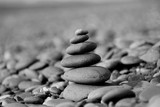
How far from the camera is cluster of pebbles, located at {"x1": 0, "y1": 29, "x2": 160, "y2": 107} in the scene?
4137 millimetres

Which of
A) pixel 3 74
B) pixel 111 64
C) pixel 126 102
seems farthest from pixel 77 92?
pixel 3 74

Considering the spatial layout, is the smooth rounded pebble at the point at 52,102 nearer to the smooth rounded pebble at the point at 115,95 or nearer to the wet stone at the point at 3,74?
the smooth rounded pebble at the point at 115,95

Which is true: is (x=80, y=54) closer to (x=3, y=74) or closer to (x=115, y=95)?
(x=115, y=95)

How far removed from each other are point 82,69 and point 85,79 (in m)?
0.19

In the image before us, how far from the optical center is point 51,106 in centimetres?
447

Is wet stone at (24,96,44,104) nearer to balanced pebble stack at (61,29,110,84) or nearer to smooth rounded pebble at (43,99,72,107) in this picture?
smooth rounded pebble at (43,99,72,107)

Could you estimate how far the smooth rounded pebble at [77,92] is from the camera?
183 inches

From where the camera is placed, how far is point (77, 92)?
4719 mm

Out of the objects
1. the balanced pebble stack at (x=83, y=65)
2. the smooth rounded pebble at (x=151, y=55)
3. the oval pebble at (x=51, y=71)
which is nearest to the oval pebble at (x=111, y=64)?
the smooth rounded pebble at (x=151, y=55)

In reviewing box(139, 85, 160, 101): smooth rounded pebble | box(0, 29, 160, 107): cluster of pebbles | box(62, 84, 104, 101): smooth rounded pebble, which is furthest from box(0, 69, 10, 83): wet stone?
box(139, 85, 160, 101): smooth rounded pebble

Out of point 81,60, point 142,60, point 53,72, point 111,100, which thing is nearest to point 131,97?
point 111,100

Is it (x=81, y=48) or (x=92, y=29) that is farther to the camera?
(x=92, y=29)

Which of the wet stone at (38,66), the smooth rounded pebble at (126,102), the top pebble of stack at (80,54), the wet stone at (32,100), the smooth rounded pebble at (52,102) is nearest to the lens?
the smooth rounded pebble at (126,102)

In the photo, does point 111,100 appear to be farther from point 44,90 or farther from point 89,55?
point 44,90
